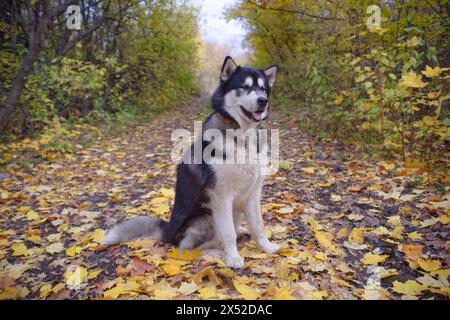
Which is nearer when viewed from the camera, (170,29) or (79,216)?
(79,216)

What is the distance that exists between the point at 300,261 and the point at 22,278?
2501 millimetres

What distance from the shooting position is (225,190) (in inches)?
106

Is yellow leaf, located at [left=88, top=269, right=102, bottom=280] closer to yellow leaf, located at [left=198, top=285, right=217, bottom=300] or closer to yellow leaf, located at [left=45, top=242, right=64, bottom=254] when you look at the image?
yellow leaf, located at [left=45, top=242, right=64, bottom=254]

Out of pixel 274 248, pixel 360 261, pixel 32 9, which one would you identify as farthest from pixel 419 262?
pixel 32 9

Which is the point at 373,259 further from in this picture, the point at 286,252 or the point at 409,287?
the point at 286,252

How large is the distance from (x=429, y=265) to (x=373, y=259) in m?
0.40

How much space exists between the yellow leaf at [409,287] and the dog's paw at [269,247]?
99 cm

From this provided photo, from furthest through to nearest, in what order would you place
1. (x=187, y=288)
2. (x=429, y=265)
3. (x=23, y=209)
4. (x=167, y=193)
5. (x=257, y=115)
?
(x=167, y=193), (x=23, y=209), (x=257, y=115), (x=429, y=265), (x=187, y=288)

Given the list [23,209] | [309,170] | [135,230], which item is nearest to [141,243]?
[135,230]

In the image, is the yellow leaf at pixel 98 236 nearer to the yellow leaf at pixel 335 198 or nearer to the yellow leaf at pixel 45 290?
the yellow leaf at pixel 45 290

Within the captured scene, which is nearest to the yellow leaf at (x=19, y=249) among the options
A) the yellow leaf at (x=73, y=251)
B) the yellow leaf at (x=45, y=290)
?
the yellow leaf at (x=73, y=251)

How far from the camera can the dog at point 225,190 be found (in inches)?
106

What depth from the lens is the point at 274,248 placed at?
9.74ft

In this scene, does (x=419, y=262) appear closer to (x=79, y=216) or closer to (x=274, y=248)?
(x=274, y=248)
